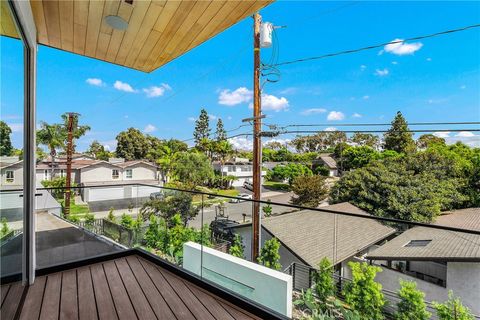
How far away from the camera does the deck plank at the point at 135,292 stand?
1.74 metres

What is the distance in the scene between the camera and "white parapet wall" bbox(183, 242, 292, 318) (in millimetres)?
2260

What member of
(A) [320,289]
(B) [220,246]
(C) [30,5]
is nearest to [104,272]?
(B) [220,246]

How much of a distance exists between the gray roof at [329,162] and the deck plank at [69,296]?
37411 millimetres

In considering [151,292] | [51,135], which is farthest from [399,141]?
[151,292]

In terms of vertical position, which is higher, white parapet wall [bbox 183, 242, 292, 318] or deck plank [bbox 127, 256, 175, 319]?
deck plank [bbox 127, 256, 175, 319]

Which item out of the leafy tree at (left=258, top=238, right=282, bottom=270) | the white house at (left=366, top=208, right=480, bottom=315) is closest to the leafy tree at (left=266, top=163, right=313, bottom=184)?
the leafy tree at (left=258, top=238, right=282, bottom=270)

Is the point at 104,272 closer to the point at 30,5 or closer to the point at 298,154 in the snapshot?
the point at 30,5

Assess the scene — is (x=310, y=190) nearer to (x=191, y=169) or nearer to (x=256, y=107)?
(x=191, y=169)

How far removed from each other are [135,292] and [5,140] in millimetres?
1355

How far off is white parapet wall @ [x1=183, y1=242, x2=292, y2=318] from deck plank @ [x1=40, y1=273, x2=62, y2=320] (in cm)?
105

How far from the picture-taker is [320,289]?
97.3 inches

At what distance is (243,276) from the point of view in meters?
2.55

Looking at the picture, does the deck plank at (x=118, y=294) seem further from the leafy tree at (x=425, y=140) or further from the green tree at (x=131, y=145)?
the leafy tree at (x=425, y=140)

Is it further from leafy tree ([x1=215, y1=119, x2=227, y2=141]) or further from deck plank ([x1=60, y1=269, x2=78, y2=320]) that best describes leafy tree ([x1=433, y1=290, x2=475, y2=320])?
leafy tree ([x1=215, y1=119, x2=227, y2=141])
